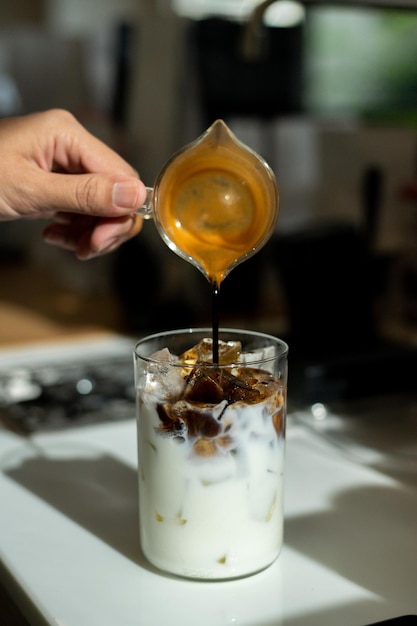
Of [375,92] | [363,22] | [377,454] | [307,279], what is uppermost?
[363,22]

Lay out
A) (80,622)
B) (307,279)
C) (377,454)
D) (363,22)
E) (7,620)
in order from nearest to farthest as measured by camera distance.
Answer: (80,622), (7,620), (377,454), (307,279), (363,22)

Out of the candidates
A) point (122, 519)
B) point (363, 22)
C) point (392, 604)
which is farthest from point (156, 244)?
point (392, 604)

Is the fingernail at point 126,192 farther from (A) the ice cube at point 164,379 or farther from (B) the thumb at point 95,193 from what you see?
(A) the ice cube at point 164,379

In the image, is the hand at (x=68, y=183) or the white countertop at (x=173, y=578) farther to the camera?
the hand at (x=68, y=183)

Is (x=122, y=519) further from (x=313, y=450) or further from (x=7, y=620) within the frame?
(x=313, y=450)

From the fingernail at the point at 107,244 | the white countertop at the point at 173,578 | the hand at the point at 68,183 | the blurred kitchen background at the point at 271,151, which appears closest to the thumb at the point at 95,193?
the hand at the point at 68,183

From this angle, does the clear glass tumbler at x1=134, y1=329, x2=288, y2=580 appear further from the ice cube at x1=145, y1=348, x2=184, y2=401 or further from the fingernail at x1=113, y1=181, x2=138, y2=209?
the fingernail at x1=113, y1=181, x2=138, y2=209

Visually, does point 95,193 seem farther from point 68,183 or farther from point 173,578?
point 173,578
